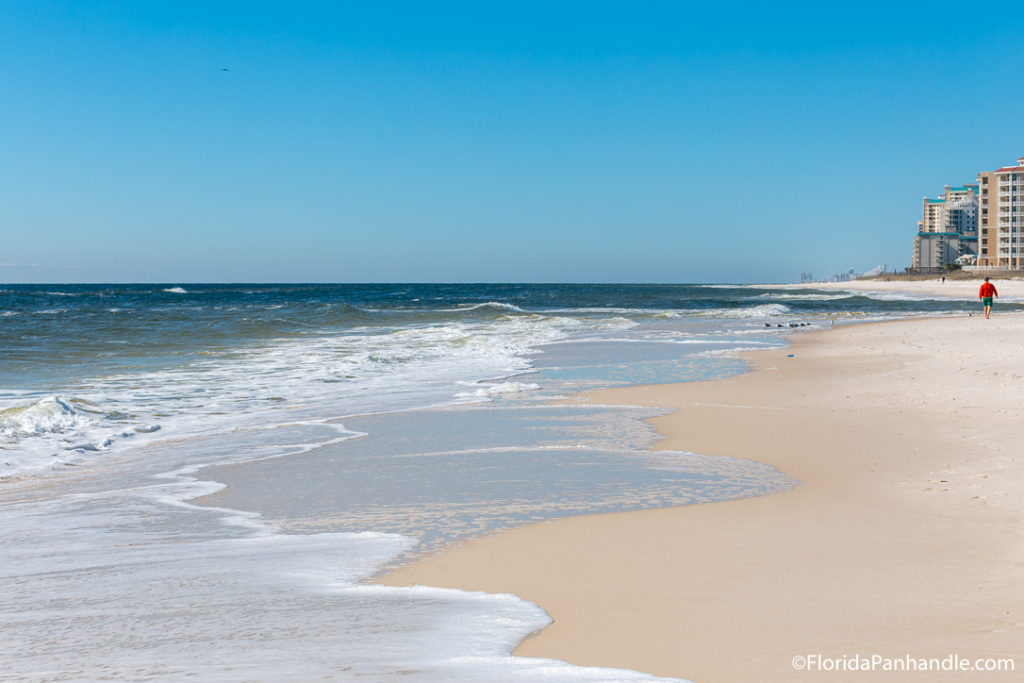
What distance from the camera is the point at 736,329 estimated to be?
29328 mm

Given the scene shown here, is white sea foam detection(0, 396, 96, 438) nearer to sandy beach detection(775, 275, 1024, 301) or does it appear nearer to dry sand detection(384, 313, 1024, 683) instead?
dry sand detection(384, 313, 1024, 683)

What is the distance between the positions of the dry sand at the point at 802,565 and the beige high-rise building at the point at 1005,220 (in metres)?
125

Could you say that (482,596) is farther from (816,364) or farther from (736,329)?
(736,329)

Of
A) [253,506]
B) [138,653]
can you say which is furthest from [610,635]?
[253,506]

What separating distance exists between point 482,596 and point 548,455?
3479mm

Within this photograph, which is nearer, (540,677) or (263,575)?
(540,677)

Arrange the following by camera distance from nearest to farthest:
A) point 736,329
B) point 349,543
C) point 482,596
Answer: point 482,596, point 349,543, point 736,329

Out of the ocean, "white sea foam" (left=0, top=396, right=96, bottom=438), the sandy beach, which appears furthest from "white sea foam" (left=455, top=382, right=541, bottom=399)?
the sandy beach

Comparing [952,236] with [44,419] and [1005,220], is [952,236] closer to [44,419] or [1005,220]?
[1005,220]

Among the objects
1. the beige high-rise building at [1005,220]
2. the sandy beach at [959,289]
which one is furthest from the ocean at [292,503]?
the beige high-rise building at [1005,220]

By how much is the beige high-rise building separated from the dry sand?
410 feet

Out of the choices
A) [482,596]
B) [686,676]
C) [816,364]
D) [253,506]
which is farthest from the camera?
[816,364]

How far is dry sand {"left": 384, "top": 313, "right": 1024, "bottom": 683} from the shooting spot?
3133 millimetres

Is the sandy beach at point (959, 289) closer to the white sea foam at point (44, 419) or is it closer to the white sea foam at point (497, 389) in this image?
the white sea foam at point (497, 389)
